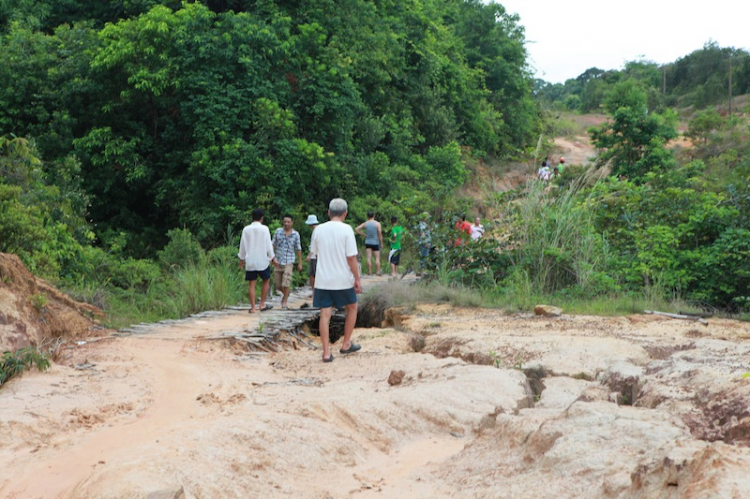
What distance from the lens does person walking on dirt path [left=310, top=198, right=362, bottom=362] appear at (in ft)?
26.3

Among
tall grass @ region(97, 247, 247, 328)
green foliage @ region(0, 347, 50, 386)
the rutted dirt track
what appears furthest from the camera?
tall grass @ region(97, 247, 247, 328)

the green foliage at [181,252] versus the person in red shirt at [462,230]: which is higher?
the person in red shirt at [462,230]

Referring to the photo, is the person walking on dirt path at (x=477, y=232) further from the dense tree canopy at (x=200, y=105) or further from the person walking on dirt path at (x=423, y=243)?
the dense tree canopy at (x=200, y=105)

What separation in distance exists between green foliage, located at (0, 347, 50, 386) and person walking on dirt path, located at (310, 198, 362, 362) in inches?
107

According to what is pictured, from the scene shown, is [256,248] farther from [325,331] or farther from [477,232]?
[477,232]

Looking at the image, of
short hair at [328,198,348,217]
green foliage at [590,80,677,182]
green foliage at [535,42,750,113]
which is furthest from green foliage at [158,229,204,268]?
green foliage at [535,42,750,113]

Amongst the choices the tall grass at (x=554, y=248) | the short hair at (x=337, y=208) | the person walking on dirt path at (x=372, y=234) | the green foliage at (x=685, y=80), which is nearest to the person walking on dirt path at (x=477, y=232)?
the tall grass at (x=554, y=248)

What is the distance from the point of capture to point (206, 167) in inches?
725

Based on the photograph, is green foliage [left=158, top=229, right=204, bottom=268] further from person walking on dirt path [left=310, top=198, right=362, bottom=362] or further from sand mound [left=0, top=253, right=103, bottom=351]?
person walking on dirt path [left=310, top=198, right=362, bottom=362]

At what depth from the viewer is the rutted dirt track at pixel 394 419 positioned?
12.2 feet

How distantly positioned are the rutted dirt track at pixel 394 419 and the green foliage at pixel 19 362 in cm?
11

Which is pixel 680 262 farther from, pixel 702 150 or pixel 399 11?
pixel 702 150

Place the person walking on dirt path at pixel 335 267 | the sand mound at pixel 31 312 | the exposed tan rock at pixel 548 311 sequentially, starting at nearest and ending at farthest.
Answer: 1. the sand mound at pixel 31 312
2. the person walking on dirt path at pixel 335 267
3. the exposed tan rock at pixel 548 311

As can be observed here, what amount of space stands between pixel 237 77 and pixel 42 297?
11651 millimetres
